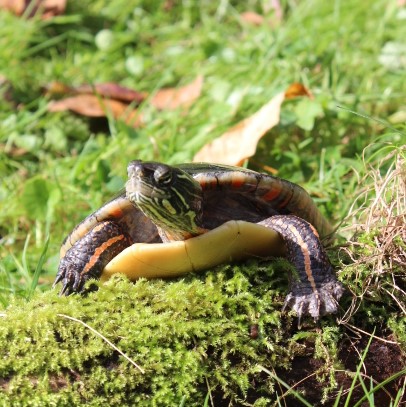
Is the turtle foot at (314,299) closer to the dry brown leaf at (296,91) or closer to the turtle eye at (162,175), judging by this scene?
the turtle eye at (162,175)

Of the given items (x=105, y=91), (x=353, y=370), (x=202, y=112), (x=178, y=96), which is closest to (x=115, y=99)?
(x=105, y=91)

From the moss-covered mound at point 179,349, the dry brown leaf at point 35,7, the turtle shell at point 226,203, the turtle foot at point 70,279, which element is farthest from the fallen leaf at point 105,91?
the moss-covered mound at point 179,349

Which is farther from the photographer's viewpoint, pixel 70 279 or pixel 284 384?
pixel 70 279

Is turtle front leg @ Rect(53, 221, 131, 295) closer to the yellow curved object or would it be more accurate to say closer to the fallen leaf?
the yellow curved object

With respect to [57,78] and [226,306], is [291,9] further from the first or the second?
[226,306]

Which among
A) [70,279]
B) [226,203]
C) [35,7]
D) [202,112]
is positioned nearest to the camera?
[70,279]

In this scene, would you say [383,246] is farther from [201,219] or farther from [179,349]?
[179,349]

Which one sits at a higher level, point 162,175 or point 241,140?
point 162,175
